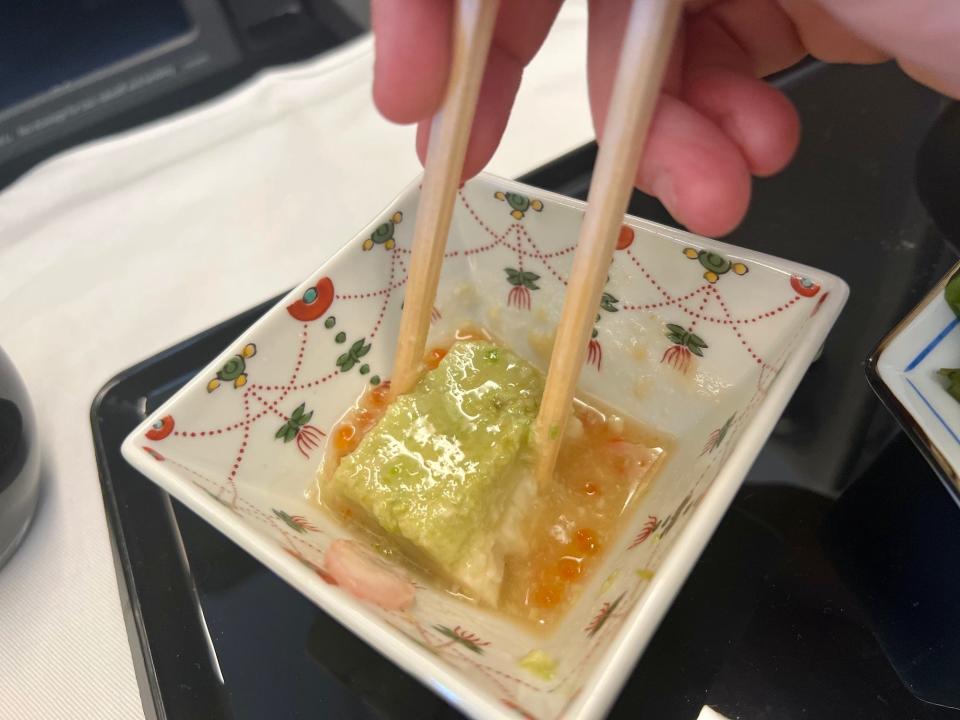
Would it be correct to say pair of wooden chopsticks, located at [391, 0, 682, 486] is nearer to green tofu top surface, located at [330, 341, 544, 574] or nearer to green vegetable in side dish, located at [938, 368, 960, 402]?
green tofu top surface, located at [330, 341, 544, 574]

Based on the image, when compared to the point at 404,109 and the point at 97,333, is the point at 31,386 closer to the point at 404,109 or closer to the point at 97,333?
the point at 97,333

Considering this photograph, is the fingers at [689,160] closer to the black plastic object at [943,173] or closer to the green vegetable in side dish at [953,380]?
the green vegetable in side dish at [953,380]

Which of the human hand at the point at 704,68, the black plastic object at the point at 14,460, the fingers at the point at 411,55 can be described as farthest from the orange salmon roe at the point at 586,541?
the black plastic object at the point at 14,460

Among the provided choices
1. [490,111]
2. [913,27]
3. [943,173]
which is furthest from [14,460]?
[943,173]

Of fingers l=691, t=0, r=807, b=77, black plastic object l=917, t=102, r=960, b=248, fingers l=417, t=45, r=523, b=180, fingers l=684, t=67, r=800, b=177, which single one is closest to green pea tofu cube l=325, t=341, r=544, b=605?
fingers l=417, t=45, r=523, b=180

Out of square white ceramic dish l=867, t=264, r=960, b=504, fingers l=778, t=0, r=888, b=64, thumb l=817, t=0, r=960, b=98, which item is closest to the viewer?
thumb l=817, t=0, r=960, b=98

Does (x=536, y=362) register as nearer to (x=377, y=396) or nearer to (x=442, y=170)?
(x=377, y=396)
